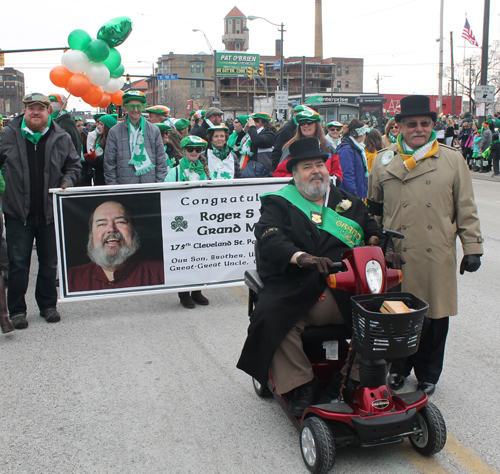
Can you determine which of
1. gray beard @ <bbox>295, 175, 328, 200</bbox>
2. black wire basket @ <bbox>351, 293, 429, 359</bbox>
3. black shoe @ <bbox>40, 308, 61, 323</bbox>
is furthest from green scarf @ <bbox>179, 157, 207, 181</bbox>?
black wire basket @ <bbox>351, 293, 429, 359</bbox>

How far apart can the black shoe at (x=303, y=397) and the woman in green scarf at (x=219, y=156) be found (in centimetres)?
409

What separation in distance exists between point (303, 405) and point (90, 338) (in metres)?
2.64

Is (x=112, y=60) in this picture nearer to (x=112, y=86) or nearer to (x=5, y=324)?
(x=112, y=86)

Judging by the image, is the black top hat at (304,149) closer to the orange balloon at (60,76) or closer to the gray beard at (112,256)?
the gray beard at (112,256)

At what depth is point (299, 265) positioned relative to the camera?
10.2 feet

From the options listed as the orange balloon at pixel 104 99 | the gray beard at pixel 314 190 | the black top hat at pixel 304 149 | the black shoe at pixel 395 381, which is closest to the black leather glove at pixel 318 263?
the gray beard at pixel 314 190

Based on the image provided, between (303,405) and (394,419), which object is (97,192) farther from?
(394,419)

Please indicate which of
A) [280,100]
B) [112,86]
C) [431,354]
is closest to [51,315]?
[431,354]

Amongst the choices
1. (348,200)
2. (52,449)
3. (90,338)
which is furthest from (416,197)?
(90,338)

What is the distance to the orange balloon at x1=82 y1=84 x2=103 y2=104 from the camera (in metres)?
7.60

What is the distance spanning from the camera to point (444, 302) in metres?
3.77

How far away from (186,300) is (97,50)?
11.3 ft

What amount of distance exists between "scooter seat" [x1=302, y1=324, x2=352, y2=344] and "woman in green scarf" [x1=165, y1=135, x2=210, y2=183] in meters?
3.32

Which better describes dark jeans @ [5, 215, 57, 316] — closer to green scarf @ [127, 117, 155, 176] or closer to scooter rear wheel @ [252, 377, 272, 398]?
green scarf @ [127, 117, 155, 176]
